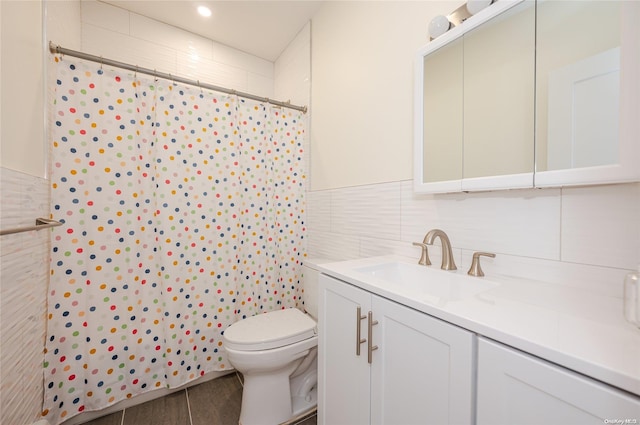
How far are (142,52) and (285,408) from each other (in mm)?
2655

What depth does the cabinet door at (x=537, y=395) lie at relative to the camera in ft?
1.25

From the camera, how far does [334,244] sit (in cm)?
173

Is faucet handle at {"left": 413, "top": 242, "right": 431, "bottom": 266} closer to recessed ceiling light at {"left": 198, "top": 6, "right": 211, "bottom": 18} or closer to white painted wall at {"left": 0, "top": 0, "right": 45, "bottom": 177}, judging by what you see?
white painted wall at {"left": 0, "top": 0, "right": 45, "bottom": 177}

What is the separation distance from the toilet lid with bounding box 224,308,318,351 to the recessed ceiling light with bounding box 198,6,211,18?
223 cm

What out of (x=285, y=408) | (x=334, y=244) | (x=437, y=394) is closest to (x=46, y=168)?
(x=334, y=244)

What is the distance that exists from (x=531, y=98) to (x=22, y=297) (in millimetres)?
1947

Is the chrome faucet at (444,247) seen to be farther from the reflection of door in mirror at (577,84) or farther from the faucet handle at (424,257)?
the reflection of door in mirror at (577,84)

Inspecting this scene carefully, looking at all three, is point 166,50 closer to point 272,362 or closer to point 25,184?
point 25,184

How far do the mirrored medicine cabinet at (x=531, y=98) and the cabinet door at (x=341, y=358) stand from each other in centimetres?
58

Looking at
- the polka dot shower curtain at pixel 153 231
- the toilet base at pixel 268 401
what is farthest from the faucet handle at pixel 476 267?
the polka dot shower curtain at pixel 153 231

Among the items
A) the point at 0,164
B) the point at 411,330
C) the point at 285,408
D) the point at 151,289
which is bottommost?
the point at 285,408

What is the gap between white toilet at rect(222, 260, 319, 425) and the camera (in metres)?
1.25

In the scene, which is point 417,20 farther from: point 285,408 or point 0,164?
point 285,408

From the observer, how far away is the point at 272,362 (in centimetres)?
126
